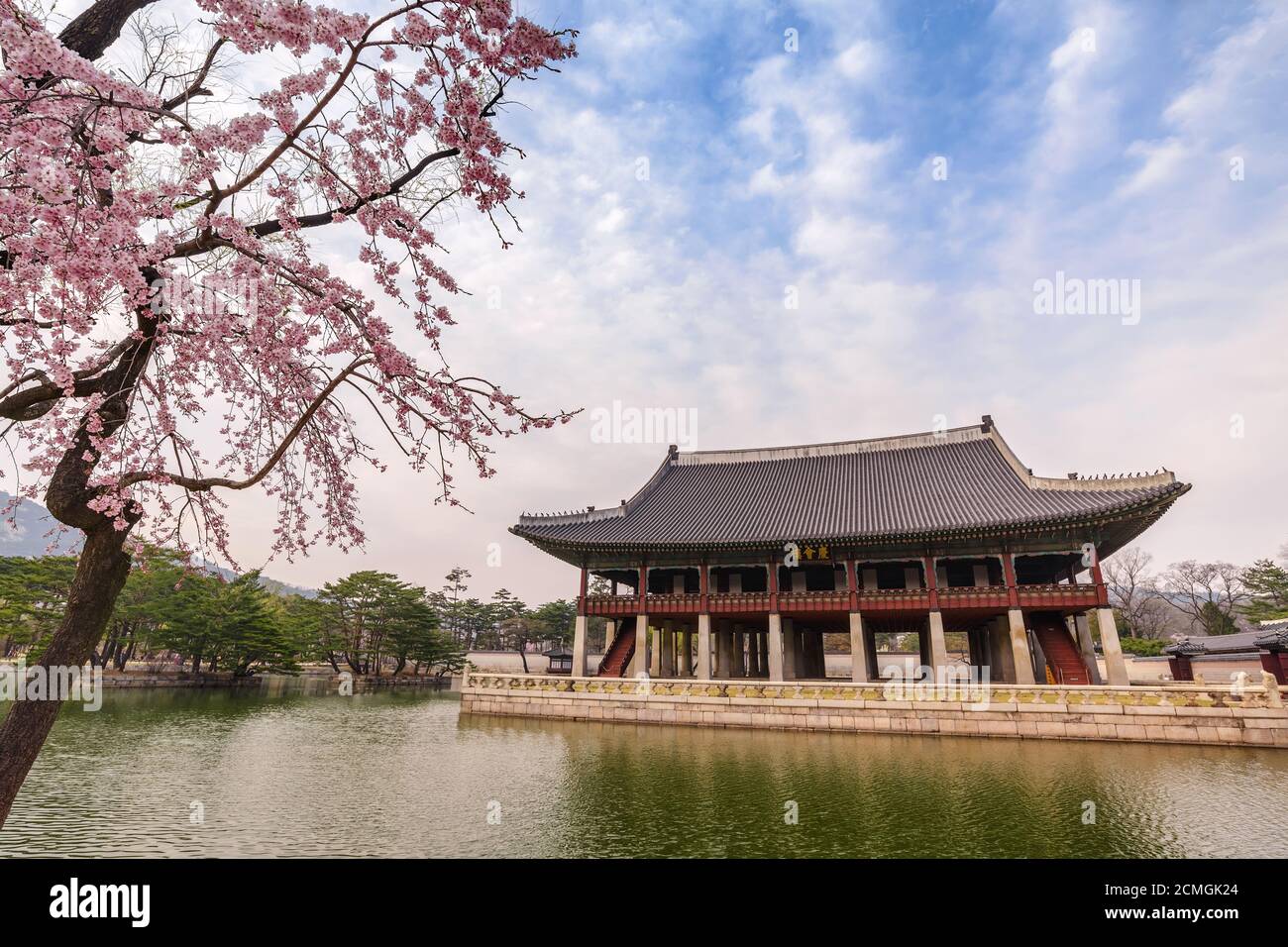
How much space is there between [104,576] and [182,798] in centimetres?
831

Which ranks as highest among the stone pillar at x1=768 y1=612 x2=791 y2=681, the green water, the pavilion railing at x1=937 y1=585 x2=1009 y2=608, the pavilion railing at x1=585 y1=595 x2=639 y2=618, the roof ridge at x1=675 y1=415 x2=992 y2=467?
the roof ridge at x1=675 y1=415 x2=992 y2=467

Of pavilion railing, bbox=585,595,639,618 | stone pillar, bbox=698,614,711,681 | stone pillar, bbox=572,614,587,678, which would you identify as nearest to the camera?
stone pillar, bbox=698,614,711,681

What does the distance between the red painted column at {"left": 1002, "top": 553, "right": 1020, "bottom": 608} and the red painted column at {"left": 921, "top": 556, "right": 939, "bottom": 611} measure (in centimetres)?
242

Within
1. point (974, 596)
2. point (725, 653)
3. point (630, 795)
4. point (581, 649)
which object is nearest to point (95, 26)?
point (630, 795)

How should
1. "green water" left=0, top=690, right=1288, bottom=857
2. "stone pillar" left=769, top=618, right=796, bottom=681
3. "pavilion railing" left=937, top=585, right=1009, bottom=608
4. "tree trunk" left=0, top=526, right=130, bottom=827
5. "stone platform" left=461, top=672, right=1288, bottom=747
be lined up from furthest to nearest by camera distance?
1. "stone pillar" left=769, top=618, right=796, bottom=681
2. "pavilion railing" left=937, top=585, right=1009, bottom=608
3. "stone platform" left=461, top=672, right=1288, bottom=747
4. "green water" left=0, top=690, right=1288, bottom=857
5. "tree trunk" left=0, top=526, right=130, bottom=827

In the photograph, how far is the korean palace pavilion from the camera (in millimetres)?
22250

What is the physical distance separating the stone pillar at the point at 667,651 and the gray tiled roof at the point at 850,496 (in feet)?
19.0

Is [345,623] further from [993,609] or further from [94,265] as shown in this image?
[94,265]

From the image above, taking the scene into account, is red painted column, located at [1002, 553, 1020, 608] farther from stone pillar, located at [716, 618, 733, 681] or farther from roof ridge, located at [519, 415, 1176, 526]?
stone pillar, located at [716, 618, 733, 681]

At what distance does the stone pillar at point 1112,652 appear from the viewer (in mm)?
20580

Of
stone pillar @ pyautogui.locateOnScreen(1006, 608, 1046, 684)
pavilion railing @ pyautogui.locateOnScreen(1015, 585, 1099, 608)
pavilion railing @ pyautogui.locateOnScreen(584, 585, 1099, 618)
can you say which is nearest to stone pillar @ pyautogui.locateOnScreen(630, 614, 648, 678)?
pavilion railing @ pyautogui.locateOnScreen(584, 585, 1099, 618)

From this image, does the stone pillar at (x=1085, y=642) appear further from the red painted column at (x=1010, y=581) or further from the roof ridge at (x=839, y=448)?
the roof ridge at (x=839, y=448)

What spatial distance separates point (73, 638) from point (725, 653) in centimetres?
2882

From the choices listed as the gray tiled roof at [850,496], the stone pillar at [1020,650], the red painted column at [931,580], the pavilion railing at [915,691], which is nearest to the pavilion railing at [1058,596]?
the stone pillar at [1020,650]
